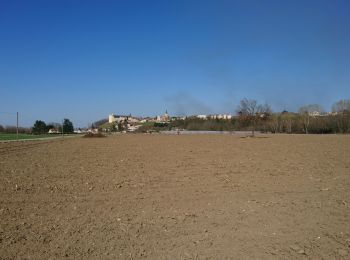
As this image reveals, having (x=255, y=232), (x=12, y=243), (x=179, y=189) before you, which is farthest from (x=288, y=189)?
(x=12, y=243)

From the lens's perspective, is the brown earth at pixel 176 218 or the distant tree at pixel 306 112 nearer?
the brown earth at pixel 176 218

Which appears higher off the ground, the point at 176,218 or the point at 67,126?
the point at 67,126

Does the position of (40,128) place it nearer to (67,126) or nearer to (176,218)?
(67,126)

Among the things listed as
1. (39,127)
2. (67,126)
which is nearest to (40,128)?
(39,127)

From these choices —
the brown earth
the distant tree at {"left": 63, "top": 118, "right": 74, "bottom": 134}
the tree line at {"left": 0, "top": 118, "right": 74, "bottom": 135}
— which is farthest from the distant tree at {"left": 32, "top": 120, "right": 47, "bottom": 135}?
the brown earth

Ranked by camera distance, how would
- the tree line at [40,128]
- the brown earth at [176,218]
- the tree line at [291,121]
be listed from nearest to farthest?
1. the brown earth at [176,218]
2. the tree line at [291,121]
3. the tree line at [40,128]

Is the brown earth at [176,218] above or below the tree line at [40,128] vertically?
below

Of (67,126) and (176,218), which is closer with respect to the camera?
(176,218)

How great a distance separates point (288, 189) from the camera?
11031 millimetres

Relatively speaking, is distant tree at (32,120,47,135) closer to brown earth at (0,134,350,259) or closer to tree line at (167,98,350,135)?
tree line at (167,98,350,135)

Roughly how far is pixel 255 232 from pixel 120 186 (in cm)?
615

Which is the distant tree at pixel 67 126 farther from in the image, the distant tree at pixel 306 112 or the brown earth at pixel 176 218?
the brown earth at pixel 176 218

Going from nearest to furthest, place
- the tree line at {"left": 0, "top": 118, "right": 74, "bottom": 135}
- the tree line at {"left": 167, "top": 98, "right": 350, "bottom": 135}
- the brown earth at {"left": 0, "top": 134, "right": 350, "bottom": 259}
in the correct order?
the brown earth at {"left": 0, "top": 134, "right": 350, "bottom": 259}, the tree line at {"left": 167, "top": 98, "right": 350, "bottom": 135}, the tree line at {"left": 0, "top": 118, "right": 74, "bottom": 135}

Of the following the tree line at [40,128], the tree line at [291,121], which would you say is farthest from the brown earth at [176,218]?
the tree line at [40,128]
